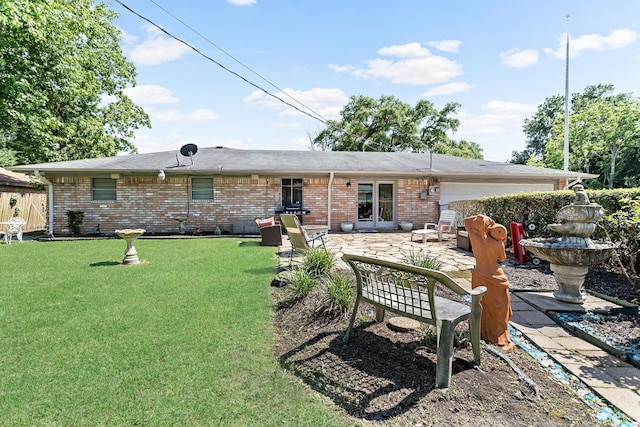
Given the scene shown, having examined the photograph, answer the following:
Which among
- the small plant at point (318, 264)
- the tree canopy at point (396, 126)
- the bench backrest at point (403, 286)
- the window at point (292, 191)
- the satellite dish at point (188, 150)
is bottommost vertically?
the small plant at point (318, 264)

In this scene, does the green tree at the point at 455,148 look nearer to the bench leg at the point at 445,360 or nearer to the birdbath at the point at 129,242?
the birdbath at the point at 129,242

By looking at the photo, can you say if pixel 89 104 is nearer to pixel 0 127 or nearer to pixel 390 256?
pixel 0 127

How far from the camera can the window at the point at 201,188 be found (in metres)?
12.8

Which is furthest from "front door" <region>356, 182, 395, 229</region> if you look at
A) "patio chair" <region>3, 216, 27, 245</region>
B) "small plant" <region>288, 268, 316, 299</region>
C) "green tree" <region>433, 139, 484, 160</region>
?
"green tree" <region>433, 139, 484, 160</region>

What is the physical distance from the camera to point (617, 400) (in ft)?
7.67

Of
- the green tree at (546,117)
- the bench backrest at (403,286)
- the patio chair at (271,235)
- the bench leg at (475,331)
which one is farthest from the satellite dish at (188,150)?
the green tree at (546,117)

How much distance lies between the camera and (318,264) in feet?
16.9

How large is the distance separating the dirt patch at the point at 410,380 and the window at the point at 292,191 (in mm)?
9468

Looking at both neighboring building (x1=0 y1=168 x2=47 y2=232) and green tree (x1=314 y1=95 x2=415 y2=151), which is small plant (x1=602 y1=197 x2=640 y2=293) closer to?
neighboring building (x1=0 y1=168 x2=47 y2=232)

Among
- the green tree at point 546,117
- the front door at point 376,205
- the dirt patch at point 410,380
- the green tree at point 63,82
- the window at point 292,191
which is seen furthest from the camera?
the green tree at point 546,117

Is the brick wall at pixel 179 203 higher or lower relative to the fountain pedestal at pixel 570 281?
higher

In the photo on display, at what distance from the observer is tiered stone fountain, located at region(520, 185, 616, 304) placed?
4.09 metres

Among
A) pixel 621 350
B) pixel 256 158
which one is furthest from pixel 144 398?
pixel 256 158

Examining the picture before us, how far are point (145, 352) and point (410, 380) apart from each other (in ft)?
7.62
